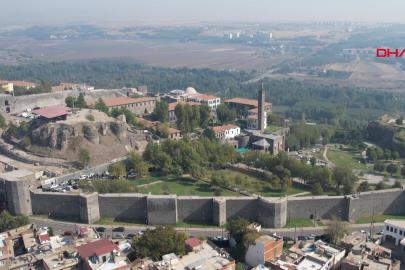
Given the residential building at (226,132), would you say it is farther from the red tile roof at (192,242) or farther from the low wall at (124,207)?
the red tile roof at (192,242)

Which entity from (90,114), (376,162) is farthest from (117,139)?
(376,162)

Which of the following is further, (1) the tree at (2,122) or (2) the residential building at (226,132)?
(2) the residential building at (226,132)

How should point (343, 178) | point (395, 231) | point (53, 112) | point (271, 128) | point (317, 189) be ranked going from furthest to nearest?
point (271, 128), point (53, 112), point (343, 178), point (317, 189), point (395, 231)

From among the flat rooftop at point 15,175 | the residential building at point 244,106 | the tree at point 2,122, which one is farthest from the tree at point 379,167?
the tree at point 2,122

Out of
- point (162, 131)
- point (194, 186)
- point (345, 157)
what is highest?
point (162, 131)

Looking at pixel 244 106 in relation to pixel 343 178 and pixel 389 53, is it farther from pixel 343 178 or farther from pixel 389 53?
pixel 389 53

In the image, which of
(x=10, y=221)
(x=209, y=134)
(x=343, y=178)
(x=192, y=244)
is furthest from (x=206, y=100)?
(x=192, y=244)

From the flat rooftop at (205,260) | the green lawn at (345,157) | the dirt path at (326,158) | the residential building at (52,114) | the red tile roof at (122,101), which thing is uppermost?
the residential building at (52,114)
